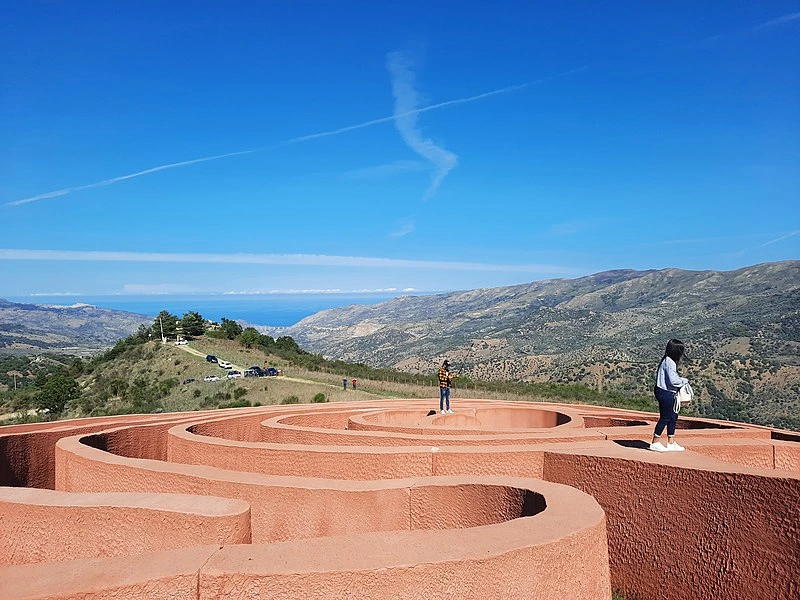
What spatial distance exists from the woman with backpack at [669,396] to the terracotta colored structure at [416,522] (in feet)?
1.05

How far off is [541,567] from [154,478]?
210 inches

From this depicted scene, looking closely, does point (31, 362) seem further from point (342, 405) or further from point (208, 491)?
point (208, 491)

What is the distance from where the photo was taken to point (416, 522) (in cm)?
636

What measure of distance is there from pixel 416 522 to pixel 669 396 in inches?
146

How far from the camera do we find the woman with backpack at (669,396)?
7.61 meters

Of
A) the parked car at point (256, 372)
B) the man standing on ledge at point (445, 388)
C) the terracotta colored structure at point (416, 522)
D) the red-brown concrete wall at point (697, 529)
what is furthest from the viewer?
the parked car at point (256, 372)

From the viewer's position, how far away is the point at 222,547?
14.4 feet

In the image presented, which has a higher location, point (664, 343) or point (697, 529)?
point (664, 343)

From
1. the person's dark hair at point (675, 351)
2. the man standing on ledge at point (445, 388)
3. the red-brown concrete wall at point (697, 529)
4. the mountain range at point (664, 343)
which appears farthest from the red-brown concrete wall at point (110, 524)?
the mountain range at point (664, 343)

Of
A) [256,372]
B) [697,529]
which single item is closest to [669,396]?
[697,529]

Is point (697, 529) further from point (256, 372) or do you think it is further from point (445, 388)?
point (256, 372)

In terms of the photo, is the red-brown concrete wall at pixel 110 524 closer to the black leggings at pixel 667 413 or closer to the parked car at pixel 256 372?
the black leggings at pixel 667 413

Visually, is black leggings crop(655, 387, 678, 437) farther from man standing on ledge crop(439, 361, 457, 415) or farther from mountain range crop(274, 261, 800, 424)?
mountain range crop(274, 261, 800, 424)

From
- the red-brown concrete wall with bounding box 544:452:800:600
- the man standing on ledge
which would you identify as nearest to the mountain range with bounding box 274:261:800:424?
the man standing on ledge
